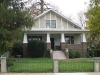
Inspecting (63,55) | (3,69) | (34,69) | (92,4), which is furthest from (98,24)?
(3,69)

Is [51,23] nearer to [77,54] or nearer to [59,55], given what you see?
[59,55]

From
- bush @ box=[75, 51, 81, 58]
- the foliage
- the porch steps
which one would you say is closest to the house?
bush @ box=[75, 51, 81, 58]

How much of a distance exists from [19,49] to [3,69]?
47.2 ft

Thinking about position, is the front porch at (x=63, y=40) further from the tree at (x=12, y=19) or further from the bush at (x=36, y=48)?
the tree at (x=12, y=19)

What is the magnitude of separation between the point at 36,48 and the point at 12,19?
33.2 ft

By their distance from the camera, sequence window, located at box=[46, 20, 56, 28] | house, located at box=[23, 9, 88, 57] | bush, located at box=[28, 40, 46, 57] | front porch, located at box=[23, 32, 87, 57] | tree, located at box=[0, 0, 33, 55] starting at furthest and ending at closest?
window, located at box=[46, 20, 56, 28] < house, located at box=[23, 9, 88, 57] < front porch, located at box=[23, 32, 87, 57] < bush, located at box=[28, 40, 46, 57] < tree, located at box=[0, 0, 33, 55]

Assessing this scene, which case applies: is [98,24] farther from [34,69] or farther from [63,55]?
[34,69]

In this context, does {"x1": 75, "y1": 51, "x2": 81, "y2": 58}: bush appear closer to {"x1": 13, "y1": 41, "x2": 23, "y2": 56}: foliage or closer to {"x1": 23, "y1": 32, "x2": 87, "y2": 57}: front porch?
{"x1": 23, "y1": 32, "x2": 87, "y2": 57}: front porch

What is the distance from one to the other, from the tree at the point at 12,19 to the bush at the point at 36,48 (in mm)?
8350

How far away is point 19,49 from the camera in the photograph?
28125mm

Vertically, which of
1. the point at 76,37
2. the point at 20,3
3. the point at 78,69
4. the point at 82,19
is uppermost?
the point at 82,19

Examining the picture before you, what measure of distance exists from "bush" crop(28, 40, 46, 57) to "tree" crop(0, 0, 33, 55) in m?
8.35

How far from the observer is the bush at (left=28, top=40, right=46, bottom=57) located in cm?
2559

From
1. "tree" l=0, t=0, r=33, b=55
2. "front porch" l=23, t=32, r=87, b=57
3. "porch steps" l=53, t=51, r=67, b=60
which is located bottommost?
"porch steps" l=53, t=51, r=67, b=60
